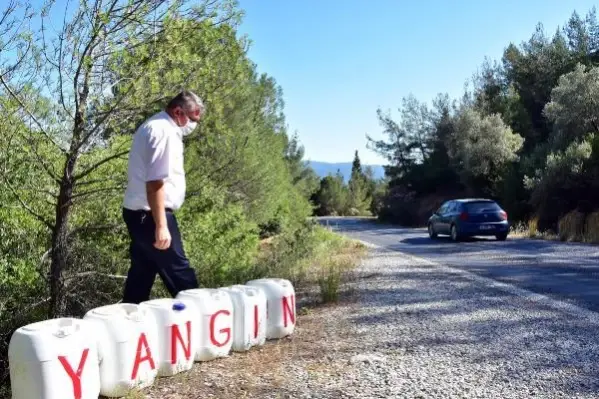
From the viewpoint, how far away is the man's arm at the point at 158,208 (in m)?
4.62

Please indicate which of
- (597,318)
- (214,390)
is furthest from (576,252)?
(214,390)

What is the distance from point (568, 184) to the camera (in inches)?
969

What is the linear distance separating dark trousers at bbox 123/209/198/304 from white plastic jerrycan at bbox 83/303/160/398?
679mm

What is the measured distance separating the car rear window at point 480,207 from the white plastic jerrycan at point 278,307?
15454mm

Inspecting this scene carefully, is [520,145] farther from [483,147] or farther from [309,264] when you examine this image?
[309,264]

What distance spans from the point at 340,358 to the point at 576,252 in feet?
38.0

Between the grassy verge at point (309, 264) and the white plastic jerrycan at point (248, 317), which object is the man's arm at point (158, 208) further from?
the grassy verge at point (309, 264)

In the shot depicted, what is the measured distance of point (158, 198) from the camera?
4.63 metres

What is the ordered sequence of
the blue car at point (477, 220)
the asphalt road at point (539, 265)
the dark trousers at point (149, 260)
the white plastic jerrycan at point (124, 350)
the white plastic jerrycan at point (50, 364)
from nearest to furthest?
the white plastic jerrycan at point (50, 364) < the white plastic jerrycan at point (124, 350) < the dark trousers at point (149, 260) < the asphalt road at point (539, 265) < the blue car at point (477, 220)

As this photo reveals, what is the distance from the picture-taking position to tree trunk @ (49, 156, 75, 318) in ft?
19.4

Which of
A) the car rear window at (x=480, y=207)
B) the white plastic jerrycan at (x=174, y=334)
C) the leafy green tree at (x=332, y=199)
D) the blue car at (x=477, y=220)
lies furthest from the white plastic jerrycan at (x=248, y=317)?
the leafy green tree at (x=332, y=199)

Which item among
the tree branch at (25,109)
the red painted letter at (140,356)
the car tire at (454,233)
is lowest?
the red painted letter at (140,356)

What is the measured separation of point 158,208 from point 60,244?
1.92m

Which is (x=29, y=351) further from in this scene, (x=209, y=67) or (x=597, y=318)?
(x=597, y=318)
